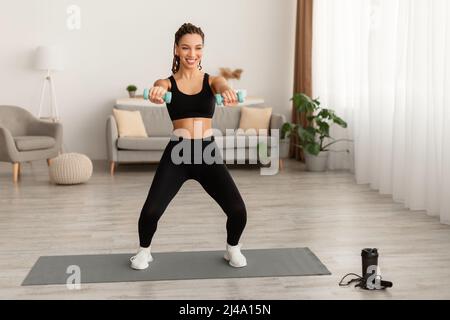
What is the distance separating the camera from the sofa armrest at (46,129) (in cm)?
740

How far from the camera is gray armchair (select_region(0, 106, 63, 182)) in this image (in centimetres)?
682

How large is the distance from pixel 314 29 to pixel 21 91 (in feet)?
12.3

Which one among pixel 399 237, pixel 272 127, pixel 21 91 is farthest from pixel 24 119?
pixel 399 237

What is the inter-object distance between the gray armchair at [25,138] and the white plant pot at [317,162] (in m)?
2.82

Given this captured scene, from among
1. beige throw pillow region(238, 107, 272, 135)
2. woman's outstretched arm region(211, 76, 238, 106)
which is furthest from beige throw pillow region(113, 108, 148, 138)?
woman's outstretched arm region(211, 76, 238, 106)

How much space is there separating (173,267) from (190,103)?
0.94m

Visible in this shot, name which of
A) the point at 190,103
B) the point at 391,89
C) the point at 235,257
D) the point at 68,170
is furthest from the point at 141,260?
the point at 391,89

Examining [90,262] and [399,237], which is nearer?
[90,262]

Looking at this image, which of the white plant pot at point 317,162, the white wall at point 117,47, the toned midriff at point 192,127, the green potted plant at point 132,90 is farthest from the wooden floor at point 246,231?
the white wall at point 117,47

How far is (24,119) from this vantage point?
7.56 m

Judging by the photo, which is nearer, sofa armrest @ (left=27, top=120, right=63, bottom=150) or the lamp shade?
sofa armrest @ (left=27, top=120, right=63, bottom=150)

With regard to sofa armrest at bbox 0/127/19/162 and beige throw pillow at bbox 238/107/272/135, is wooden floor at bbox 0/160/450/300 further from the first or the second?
beige throw pillow at bbox 238/107/272/135

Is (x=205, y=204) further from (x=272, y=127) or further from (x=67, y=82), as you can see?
(x=67, y=82)

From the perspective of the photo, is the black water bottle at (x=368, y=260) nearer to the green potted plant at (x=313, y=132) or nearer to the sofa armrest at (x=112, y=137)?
the green potted plant at (x=313, y=132)
